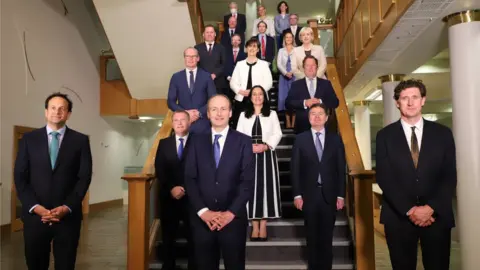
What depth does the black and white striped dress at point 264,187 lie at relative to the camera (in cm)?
366

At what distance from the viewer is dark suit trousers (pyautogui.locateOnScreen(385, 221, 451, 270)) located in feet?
7.38

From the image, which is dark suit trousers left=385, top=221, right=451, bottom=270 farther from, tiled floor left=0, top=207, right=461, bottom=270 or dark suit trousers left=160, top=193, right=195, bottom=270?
tiled floor left=0, top=207, right=461, bottom=270

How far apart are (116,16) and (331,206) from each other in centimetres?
562

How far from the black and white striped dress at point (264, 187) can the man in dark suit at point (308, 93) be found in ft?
2.45

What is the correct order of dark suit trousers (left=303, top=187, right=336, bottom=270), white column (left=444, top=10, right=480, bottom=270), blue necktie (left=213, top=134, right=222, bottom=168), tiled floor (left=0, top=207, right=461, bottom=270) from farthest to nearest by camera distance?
1. tiled floor (left=0, top=207, right=461, bottom=270)
2. white column (left=444, top=10, right=480, bottom=270)
3. dark suit trousers (left=303, top=187, right=336, bottom=270)
4. blue necktie (left=213, top=134, right=222, bottom=168)

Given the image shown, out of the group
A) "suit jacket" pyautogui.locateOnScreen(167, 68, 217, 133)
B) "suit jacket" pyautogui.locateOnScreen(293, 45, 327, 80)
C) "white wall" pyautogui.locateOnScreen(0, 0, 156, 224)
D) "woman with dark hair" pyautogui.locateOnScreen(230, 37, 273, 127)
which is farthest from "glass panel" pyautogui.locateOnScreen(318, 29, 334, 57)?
"white wall" pyautogui.locateOnScreen(0, 0, 156, 224)

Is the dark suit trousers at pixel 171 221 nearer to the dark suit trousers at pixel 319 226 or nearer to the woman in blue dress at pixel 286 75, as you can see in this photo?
the dark suit trousers at pixel 319 226

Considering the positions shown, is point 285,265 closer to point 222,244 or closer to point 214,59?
point 222,244

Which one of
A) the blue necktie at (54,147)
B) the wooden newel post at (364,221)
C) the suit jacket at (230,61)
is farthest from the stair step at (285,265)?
the suit jacket at (230,61)

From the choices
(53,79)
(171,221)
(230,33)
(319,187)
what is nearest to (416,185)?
(319,187)

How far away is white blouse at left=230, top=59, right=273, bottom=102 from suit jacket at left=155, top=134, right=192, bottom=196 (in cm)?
140

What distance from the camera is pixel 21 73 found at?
711 cm

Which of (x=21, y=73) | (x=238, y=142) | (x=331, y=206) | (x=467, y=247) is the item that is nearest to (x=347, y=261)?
(x=331, y=206)

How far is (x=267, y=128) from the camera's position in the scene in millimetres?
3689
